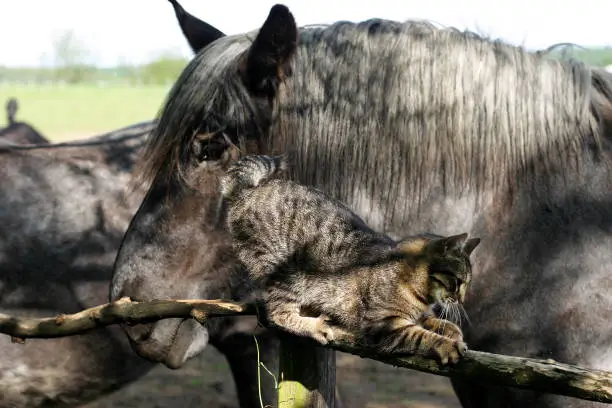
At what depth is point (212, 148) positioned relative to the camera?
121 inches

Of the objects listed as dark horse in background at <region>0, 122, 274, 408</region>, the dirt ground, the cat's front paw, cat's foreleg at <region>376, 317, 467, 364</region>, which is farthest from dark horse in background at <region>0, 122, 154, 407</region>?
the cat's front paw

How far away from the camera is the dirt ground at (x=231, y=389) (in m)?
6.48

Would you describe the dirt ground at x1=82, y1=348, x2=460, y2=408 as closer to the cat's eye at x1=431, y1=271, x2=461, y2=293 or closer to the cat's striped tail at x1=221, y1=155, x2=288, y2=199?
the cat's striped tail at x1=221, y1=155, x2=288, y2=199

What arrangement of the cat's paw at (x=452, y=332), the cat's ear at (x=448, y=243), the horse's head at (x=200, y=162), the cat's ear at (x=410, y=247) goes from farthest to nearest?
the horse's head at (x=200, y=162) < the cat's ear at (x=410, y=247) < the cat's ear at (x=448, y=243) < the cat's paw at (x=452, y=332)

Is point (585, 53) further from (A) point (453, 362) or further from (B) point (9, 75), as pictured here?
(B) point (9, 75)

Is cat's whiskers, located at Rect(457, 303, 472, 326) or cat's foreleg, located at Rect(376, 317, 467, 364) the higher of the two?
cat's foreleg, located at Rect(376, 317, 467, 364)

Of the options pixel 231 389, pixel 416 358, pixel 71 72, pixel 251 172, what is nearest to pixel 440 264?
pixel 416 358

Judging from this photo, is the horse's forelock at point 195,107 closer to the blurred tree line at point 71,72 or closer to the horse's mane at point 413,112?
the horse's mane at point 413,112

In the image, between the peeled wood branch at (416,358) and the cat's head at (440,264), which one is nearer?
the peeled wood branch at (416,358)

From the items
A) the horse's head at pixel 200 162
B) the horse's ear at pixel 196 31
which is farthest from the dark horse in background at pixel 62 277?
the horse's head at pixel 200 162

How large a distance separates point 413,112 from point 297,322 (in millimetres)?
1091

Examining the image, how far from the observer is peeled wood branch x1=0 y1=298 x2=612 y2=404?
5.43 ft

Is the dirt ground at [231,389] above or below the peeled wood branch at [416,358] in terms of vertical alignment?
below

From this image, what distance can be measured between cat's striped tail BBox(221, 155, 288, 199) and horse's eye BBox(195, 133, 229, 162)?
16cm
